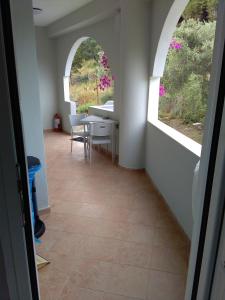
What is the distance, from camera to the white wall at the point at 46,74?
6.17 metres

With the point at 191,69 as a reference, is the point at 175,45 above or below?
above

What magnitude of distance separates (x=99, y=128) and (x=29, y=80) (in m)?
1.90

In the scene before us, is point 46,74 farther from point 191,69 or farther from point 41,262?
point 41,262

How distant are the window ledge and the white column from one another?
36 cm

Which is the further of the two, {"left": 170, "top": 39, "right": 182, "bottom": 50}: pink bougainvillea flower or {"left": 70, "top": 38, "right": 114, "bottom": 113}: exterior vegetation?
{"left": 70, "top": 38, "right": 114, "bottom": 113}: exterior vegetation

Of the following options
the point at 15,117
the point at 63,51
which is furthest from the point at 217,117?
the point at 63,51

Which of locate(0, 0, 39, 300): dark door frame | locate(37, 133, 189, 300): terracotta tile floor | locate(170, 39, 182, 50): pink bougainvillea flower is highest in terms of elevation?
locate(170, 39, 182, 50): pink bougainvillea flower

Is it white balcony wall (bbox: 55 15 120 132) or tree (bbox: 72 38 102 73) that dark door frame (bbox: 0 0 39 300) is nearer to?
white balcony wall (bbox: 55 15 120 132)

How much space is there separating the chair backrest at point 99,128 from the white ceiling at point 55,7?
6.93ft

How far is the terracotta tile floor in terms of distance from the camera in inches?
68.7

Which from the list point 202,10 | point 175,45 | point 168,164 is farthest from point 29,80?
point 202,10

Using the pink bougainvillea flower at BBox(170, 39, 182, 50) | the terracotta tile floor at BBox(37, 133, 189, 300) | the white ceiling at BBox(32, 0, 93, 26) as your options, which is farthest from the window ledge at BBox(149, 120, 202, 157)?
the white ceiling at BBox(32, 0, 93, 26)

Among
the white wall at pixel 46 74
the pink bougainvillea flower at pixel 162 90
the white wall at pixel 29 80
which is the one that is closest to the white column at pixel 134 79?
the pink bougainvillea flower at pixel 162 90

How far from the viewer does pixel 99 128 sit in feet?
13.4
